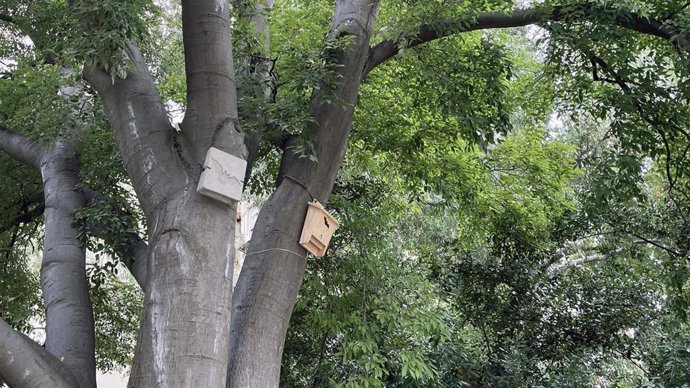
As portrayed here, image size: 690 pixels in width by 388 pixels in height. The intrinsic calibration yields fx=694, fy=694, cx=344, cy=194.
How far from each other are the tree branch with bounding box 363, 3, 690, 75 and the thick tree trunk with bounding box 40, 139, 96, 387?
179cm

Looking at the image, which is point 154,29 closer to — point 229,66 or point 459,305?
point 229,66

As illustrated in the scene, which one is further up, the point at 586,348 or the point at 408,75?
the point at 408,75

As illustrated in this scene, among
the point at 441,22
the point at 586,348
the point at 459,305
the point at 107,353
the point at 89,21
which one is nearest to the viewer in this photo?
the point at 89,21

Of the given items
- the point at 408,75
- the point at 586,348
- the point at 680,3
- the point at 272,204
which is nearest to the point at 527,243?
the point at 586,348

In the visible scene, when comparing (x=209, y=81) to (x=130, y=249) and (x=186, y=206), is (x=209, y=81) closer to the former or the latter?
(x=186, y=206)

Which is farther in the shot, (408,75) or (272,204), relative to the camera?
(408,75)

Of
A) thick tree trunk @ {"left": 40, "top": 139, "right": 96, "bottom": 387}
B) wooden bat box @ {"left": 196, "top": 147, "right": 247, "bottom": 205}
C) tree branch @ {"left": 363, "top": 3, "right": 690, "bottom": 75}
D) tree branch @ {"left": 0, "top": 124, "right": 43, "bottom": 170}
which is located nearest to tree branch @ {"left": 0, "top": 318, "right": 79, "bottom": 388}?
thick tree trunk @ {"left": 40, "top": 139, "right": 96, "bottom": 387}

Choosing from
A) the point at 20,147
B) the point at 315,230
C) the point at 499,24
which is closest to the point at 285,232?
the point at 315,230

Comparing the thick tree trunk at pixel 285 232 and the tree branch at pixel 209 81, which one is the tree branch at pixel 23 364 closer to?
the thick tree trunk at pixel 285 232

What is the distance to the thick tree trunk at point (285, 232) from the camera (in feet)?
9.51

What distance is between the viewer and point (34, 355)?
2.71m

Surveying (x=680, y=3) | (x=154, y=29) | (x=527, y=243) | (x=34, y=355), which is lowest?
(x=34, y=355)

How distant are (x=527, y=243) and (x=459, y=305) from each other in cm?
72

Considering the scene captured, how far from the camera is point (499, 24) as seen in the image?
155 inches
